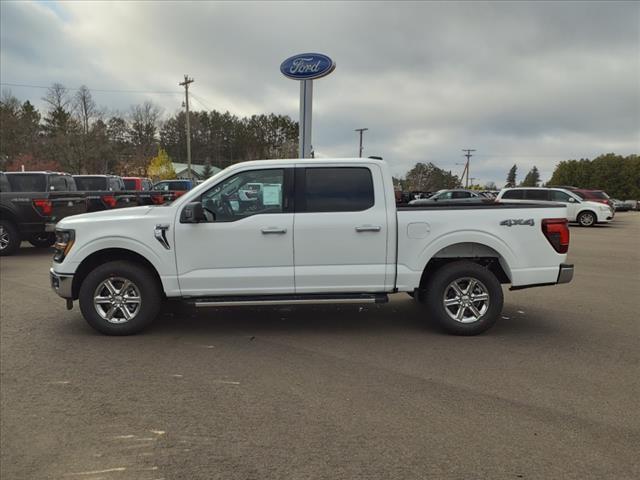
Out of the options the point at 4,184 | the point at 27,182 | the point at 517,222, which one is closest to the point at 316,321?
the point at 517,222

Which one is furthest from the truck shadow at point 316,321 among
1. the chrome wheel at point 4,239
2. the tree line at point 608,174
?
the tree line at point 608,174

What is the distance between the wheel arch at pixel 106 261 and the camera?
5.35 m

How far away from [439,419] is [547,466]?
2.50 feet

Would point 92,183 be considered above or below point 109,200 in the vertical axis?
above

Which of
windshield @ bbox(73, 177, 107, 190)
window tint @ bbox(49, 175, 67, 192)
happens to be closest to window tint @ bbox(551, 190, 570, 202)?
windshield @ bbox(73, 177, 107, 190)

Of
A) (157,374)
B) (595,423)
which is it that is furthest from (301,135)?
(595,423)

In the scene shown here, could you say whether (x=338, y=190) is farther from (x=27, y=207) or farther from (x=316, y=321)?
(x=27, y=207)

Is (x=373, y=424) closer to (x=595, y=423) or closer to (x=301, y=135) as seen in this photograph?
(x=595, y=423)

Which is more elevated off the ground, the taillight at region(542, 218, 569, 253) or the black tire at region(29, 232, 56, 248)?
the taillight at region(542, 218, 569, 253)

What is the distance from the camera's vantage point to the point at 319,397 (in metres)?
3.76

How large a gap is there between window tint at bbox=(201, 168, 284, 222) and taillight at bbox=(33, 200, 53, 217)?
798 cm

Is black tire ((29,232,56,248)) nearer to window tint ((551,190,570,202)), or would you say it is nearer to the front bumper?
the front bumper

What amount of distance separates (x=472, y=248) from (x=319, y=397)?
2.64 metres

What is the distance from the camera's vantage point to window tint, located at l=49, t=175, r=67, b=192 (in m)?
12.2
